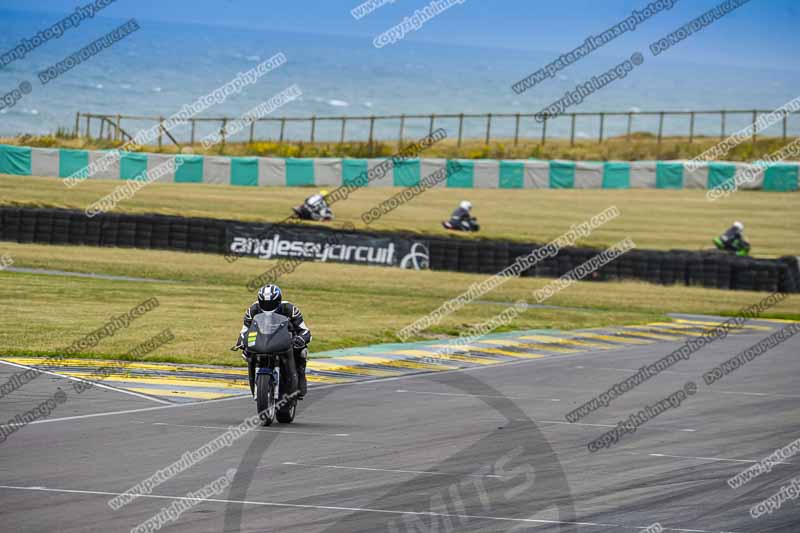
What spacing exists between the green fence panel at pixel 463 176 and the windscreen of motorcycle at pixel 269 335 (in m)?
40.7

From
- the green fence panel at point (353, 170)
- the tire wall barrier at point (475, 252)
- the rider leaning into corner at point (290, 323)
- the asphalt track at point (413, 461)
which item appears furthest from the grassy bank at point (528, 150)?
the rider leaning into corner at point (290, 323)

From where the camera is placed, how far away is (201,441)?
12.0m

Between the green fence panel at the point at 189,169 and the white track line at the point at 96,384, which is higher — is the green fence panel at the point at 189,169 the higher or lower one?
the higher one

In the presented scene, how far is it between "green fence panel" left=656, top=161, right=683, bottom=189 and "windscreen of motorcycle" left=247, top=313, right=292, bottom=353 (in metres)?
43.3

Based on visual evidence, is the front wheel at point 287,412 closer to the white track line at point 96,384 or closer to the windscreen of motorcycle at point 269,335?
the windscreen of motorcycle at point 269,335

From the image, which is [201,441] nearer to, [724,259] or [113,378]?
[113,378]

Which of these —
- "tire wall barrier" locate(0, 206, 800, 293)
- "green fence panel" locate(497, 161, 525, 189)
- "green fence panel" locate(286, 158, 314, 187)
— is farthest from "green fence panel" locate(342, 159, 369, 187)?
"tire wall barrier" locate(0, 206, 800, 293)

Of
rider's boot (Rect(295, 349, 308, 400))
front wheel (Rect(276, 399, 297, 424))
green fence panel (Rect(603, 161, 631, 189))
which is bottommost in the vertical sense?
front wheel (Rect(276, 399, 297, 424))

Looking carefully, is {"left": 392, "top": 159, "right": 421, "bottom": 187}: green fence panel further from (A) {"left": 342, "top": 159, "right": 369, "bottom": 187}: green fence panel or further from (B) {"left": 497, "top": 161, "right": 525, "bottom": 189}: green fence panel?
(B) {"left": 497, "top": 161, "right": 525, "bottom": 189}: green fence panel

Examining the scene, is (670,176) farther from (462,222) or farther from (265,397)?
(265,397)

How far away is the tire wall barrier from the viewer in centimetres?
3359

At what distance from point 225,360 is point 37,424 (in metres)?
6.73

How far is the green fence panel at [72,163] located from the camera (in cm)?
4725

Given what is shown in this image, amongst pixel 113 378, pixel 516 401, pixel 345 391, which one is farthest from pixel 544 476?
pixel 113 378
